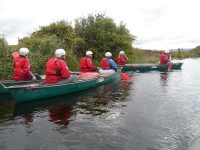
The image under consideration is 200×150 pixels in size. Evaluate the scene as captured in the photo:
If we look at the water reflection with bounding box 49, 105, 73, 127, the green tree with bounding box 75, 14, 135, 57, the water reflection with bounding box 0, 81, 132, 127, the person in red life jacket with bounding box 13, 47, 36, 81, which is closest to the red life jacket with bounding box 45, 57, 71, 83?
the water reflection with bounding box 0, 81, 132, 127

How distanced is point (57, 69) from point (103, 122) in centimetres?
463

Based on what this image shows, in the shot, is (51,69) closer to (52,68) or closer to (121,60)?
(52,68)

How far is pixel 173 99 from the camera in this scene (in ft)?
48.6

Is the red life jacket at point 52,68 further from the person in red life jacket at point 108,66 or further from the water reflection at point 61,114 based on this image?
the person in red life jacket at point 108,66

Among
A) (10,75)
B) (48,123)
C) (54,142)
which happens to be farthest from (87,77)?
(54,142)

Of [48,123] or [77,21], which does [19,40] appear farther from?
[48,123]

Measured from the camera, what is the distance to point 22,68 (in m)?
14.8

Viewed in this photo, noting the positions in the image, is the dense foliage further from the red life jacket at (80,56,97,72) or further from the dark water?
the dark water

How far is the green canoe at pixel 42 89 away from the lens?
1296cm

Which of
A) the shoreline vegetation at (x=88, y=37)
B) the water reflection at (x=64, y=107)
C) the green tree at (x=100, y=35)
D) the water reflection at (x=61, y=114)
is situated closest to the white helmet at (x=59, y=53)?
the water reflection at (x=64, y=107)

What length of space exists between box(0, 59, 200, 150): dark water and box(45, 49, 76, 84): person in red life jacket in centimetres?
94

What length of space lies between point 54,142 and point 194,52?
231 feet

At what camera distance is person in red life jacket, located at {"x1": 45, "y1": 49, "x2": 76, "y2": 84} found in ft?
46.2

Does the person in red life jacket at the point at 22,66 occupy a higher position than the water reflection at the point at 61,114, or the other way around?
the person in red life jacket at the point at 22,66
